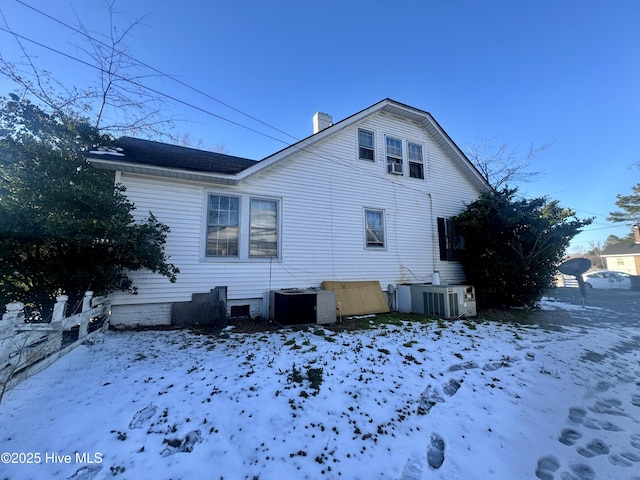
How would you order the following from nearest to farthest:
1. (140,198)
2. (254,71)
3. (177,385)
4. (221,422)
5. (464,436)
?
(221,422), (464,436), (177,385), (140,198), (254,71)

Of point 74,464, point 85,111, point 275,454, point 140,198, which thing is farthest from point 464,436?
point 85,111

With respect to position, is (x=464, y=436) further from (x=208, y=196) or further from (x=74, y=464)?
(x=208, y=196)

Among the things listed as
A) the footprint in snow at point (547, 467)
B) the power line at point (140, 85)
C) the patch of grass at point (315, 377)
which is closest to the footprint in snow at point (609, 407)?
the footprint in snow at point (547, 467)

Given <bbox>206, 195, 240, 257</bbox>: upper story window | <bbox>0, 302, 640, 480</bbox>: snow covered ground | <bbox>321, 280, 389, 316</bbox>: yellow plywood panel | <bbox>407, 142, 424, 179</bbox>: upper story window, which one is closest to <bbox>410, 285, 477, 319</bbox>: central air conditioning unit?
<bbox>321, 280, 389, 316</bbox>: yellow plywood panel

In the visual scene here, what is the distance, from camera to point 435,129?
11078 millimetres

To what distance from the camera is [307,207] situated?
8406 mm

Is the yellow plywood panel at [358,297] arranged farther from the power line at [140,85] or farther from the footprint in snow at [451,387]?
the power line at [140,85]

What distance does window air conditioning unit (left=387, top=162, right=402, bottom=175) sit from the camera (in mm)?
10094

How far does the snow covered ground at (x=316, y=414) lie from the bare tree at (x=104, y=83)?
28.2 feet

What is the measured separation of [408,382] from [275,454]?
2254mm

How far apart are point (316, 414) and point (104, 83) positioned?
1279 cm

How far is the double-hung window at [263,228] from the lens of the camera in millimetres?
7582

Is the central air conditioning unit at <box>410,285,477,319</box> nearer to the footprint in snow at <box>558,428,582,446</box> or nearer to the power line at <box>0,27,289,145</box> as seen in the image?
the footprint in snow at <box>558,428,582,446</box>

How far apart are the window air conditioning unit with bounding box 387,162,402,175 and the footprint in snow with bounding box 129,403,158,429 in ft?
31.6
